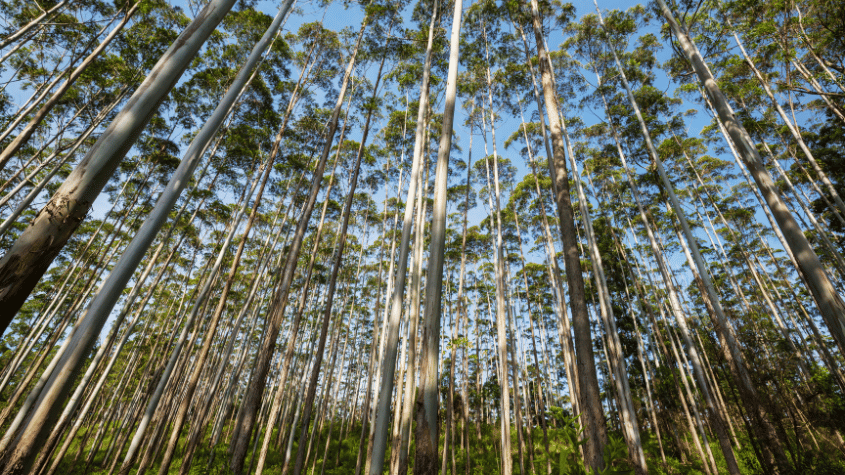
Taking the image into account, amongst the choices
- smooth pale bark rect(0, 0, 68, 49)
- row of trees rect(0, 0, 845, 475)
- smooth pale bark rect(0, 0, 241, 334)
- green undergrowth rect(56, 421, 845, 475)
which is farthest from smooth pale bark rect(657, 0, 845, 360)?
smooth pale bark rect(0, 0, 68, 49)

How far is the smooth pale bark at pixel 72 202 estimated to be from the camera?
4.60 feet

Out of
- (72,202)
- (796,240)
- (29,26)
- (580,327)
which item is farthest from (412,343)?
(29,26)

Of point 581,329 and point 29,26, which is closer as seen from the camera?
point 581,329

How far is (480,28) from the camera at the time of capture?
10250 millimetres

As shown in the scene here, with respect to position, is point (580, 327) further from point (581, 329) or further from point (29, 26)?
point (29, 26)

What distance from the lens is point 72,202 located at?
1.59 m

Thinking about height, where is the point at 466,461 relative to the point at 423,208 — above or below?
below

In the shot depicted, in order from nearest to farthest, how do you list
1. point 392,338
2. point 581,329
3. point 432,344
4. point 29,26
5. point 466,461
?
point 432,344
point 392,338
point 581,329
point 29,26
point 466,461

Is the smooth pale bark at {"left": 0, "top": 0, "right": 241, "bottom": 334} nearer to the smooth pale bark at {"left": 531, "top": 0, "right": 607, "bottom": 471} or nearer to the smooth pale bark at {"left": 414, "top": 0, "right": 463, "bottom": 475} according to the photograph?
the smooth pale bark at {"left": 414, "top": 0, "right": 463, "bottom": 475}

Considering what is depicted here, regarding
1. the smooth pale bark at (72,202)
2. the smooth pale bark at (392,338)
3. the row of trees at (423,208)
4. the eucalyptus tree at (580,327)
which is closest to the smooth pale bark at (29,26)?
the row of trees at (423,208)

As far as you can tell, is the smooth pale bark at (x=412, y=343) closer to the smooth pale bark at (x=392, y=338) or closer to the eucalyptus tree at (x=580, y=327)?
the smooth pale bark at (x=392, y=338)

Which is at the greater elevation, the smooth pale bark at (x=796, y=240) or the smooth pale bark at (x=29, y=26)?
the smooth pale bark at (x=29, y=26)

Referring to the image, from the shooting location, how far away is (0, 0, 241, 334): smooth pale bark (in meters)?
1.40

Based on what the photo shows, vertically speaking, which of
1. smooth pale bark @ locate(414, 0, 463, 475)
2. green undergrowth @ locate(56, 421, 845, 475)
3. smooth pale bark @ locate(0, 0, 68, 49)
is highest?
smooth pale bark @ locate(0, 0, 68, 49)
